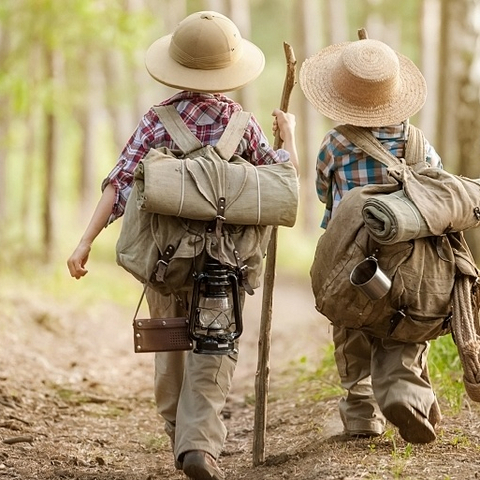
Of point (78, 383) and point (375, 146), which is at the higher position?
point (375, 146)

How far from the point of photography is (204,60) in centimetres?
464

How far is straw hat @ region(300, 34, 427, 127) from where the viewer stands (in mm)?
4820

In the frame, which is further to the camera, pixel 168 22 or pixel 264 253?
pixel 168 22

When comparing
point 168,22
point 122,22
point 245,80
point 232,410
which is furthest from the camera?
point 168,22

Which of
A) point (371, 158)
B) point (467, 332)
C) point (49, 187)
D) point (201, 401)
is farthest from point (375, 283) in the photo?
point (49, 187)

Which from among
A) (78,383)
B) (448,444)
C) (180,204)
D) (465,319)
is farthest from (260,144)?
(78,383)

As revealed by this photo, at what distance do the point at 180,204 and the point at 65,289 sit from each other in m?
7.79

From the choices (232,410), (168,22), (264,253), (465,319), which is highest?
(168,22)

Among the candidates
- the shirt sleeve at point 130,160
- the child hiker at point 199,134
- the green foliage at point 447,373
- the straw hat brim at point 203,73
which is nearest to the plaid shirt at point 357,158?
the child hiker at point 199,134

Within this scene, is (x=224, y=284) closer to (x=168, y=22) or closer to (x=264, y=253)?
(x=264, y=253)

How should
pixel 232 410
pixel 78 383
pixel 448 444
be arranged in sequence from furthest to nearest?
pixel 78 383, pixel 232 410, pixel 448 444

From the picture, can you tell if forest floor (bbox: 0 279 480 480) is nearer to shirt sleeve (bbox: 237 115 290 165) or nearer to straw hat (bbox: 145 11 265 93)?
shirt sleeve (bbox: 237 115 290 165)

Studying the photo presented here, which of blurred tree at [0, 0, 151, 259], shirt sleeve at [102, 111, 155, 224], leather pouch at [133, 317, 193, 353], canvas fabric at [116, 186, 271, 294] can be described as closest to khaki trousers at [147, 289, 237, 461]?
leather pouch at [133, 317, 193, 353]

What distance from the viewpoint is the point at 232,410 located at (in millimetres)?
7074
